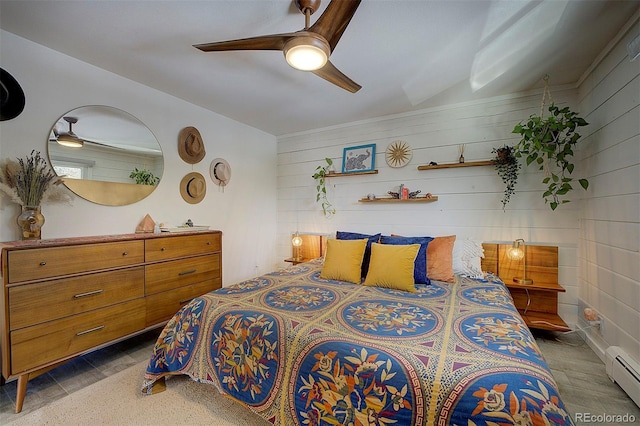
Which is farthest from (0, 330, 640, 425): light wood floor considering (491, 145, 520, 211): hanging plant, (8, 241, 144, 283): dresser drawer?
(491, 145, 520, 211): hanging plant

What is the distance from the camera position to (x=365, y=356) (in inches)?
48.2

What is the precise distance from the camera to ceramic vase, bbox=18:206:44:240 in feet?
6.35

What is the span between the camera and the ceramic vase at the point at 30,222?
193 centimetres

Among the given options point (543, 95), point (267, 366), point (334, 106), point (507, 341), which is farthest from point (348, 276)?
point (543, 95)

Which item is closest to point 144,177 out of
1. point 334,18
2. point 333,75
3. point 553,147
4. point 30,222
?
point 30,222

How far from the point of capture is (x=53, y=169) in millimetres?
2150

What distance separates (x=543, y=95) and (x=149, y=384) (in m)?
A: 4.29

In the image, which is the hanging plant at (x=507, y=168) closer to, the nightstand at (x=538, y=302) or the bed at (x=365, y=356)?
the nightstand at (x=538, y=302)

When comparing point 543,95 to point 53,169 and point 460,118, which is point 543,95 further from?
point 53,169

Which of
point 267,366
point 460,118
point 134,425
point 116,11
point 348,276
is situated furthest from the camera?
point 460,118

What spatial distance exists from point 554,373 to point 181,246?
11.1 feet

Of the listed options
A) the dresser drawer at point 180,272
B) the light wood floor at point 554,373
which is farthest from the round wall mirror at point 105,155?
the light wood floor at point 554,373

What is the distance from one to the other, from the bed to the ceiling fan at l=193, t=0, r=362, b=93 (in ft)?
5.13

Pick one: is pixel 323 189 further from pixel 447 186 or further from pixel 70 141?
pixel 70 141
